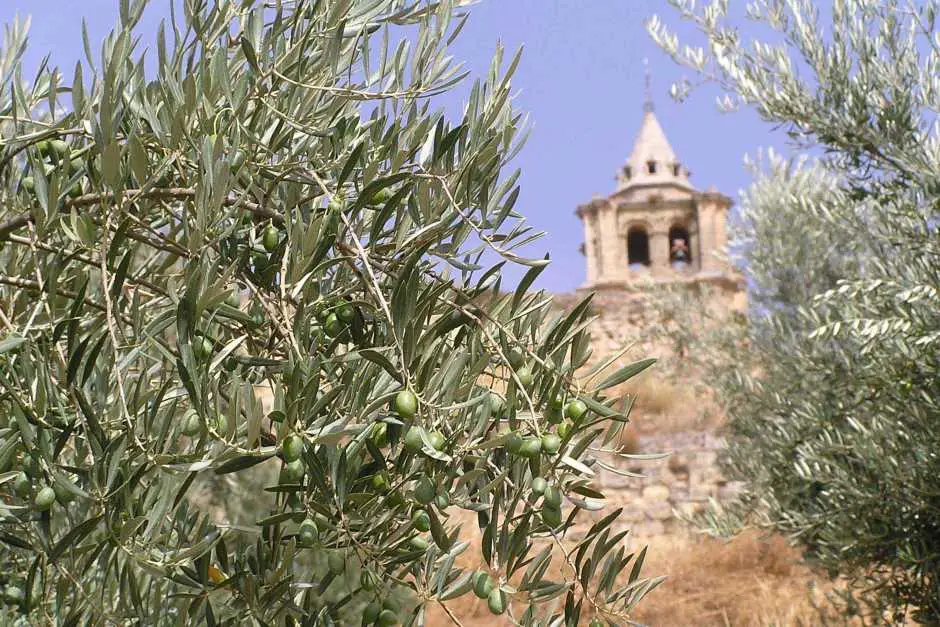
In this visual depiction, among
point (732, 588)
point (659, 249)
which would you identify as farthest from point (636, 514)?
point (659, 249)

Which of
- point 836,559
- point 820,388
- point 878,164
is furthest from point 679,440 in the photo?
point 878,164

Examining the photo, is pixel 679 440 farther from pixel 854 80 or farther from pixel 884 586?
pixel 854 80

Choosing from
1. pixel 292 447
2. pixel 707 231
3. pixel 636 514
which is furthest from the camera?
pixel 707 231

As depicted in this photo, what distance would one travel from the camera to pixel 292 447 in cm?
96

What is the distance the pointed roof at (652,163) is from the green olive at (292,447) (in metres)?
30.3

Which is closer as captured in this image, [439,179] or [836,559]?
[439,179]

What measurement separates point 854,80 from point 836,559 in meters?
2.34

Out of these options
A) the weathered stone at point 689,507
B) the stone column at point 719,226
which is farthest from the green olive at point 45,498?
the stone column at point 719,226

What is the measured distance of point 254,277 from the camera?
1282 millimetres

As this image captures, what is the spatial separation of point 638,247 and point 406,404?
31256mm

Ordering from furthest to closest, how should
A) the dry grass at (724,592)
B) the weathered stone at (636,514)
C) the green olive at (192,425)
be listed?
1. the weathered stone at (636,514)
2. the dry grass at (724,592)
3. the green olive at (192,425)

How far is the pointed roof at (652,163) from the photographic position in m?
30.8

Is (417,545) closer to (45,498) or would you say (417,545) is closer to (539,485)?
(539,485)

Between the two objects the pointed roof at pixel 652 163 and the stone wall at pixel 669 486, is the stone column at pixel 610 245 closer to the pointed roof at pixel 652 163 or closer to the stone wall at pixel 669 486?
the pointed roof at pixel 652 163
